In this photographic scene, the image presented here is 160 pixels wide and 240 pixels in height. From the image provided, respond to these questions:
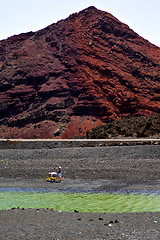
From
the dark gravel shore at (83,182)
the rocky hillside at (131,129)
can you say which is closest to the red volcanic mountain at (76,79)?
the rocky hillside at (131,129)

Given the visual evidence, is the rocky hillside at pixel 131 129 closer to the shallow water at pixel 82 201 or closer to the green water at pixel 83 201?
the shallow water at pixel 82 201

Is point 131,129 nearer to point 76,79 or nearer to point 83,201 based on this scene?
point 76,79

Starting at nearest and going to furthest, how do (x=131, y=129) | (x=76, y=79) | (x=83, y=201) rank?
(x=83, y=201), (x=131, y=129), (x=76, y=79)

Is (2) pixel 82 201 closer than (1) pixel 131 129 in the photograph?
Yes

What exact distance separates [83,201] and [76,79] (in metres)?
41.5

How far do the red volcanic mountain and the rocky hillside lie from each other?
262 inches

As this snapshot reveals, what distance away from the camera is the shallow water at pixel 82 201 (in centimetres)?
991

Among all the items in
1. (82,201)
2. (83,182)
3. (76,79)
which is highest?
(76,79)

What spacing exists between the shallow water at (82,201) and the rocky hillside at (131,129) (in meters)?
20.1

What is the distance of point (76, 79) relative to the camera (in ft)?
168

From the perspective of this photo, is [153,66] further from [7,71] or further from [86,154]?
[86,154]

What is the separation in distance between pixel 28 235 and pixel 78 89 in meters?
43.6

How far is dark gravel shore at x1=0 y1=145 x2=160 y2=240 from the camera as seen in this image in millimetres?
6735

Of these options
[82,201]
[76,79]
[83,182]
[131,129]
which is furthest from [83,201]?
[76,79]
